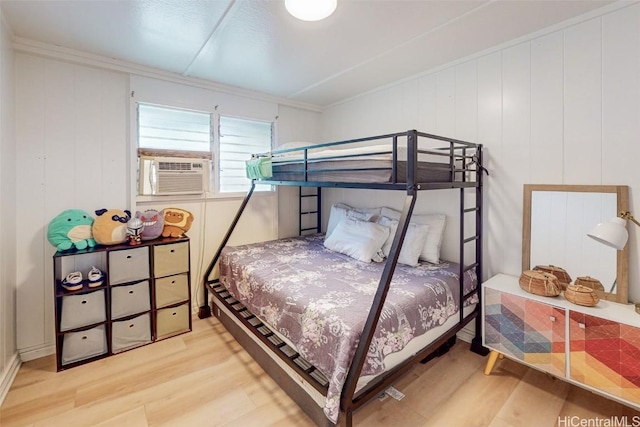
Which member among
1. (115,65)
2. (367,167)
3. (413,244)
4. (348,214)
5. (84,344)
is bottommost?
(84,344)

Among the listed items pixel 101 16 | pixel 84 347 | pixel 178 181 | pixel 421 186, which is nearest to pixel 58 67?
pixel 101 16

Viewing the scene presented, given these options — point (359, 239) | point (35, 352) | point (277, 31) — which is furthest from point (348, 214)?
point (35, 352)

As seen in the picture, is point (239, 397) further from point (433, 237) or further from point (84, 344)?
point (433, 237)

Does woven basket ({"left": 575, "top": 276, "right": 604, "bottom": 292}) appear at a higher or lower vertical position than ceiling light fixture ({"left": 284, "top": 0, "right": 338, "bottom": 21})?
lower

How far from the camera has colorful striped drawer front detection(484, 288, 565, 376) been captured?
1725 mm

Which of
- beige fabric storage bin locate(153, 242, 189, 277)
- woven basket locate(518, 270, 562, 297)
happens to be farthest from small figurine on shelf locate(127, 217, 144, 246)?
woven basket locate(518, 270, 562, 297)

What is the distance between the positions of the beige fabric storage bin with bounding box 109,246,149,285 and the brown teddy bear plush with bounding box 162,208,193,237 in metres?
0.27

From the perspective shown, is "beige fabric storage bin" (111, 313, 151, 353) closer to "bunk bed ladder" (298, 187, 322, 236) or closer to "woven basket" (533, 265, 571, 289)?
"bunk bed ladder" (298, 187, 322, 236)

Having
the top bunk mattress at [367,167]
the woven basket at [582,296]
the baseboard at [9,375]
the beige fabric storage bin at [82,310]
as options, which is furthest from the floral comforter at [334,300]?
the baseboard at [9,375]

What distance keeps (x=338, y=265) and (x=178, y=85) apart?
234cm

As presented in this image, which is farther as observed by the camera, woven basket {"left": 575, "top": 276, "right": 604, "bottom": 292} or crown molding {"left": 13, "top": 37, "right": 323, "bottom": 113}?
crown molding {"left": 13, "top": 37, "right": 323, "bottom": 113}

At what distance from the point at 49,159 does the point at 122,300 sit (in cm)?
126

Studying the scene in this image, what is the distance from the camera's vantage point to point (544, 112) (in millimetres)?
2043

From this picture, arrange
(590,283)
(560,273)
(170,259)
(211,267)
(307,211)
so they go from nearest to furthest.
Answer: (590,283)
(560,273)
(170,259)
(211,267)
(307,211)
